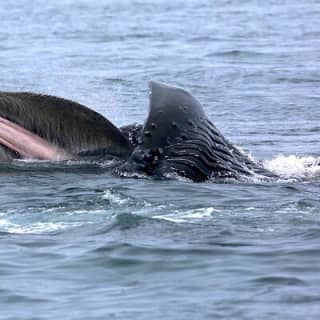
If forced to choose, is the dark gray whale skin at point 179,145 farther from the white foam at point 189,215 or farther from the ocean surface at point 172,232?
the white foam at point 189,215

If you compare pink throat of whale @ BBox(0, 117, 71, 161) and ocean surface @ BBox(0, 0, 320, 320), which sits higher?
pink throat of whale @ BBox(0, 117, 71, 161)

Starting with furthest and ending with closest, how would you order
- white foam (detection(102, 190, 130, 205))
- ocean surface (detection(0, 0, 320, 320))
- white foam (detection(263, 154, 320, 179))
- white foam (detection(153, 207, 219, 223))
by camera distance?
white foam (detection(263, 154, 320, 179)) < white foam (detection(102, 190, 130, 205)) < white foam (detection(153, 207, 219, 223)) < ocean surface (detection(0, 0, 320, 320))

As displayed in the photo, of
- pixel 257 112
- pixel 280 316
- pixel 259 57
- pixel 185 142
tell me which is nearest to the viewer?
pixel 280 316

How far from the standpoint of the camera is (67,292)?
8.85 meters

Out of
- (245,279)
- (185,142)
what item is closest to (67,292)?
(245,279)

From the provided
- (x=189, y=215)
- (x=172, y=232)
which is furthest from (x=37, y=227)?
(x=189, y=215)

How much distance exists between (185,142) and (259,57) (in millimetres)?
15333

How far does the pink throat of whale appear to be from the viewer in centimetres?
1241

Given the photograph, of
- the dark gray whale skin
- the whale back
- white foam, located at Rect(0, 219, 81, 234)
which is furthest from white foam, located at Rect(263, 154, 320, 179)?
white foam, located at Rect(0, 219, 81, 234)

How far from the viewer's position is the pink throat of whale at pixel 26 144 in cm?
1241

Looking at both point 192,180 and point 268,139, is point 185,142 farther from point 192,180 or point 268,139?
point 268,139

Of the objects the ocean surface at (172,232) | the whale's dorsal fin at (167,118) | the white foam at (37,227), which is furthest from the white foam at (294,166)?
the white foam at (37,227)

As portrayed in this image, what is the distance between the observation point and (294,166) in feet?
44.4

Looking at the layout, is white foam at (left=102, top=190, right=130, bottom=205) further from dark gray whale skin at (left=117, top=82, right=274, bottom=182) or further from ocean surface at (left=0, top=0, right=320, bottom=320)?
dark gray whale skin at (left=117, top=82, right=274, bottom=182)
